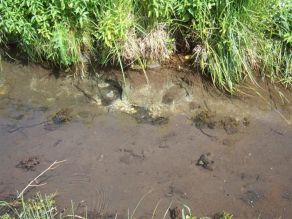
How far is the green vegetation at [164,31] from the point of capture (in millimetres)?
4535

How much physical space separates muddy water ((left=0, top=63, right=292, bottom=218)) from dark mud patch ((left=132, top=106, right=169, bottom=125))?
0.05 metres

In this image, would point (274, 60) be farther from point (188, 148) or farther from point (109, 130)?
point (109, 130)

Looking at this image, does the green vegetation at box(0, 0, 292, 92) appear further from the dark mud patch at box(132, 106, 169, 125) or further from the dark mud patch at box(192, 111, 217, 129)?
the dark mud patch at box(132, 106, 169, 125)

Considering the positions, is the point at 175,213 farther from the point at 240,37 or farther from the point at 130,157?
the point at 240,37

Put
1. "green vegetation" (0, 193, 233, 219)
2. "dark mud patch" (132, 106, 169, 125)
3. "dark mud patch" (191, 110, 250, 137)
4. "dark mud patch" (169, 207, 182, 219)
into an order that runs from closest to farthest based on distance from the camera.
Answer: "green vegetation" (0, 193, 233, 219)
"dark mud patch" (169, 207, 182, 219)
"dark mud patch" (191, 110, 250, 137)
"dark mud patch" (132, 106, 169, 125)

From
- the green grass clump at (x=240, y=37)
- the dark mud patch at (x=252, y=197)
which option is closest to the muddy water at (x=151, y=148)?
the dark mud patch at (x=252, y=197)

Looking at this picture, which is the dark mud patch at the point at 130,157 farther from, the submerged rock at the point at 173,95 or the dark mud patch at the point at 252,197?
the dark mud patch at the point at 252,197

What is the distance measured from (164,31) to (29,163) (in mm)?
2139

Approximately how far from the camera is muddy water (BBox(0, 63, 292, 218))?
3.67 metres

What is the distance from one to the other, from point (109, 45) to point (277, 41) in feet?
6.10

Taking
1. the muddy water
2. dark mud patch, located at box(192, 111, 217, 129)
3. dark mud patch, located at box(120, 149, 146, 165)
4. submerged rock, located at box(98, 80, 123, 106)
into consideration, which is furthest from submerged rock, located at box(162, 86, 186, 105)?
dark mud patch, located at box(120, 149, 146, 165)

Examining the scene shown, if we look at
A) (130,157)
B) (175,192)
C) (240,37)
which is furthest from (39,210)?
(240,37)

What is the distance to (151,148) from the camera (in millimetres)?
4184

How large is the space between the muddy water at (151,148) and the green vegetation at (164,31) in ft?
0.98
